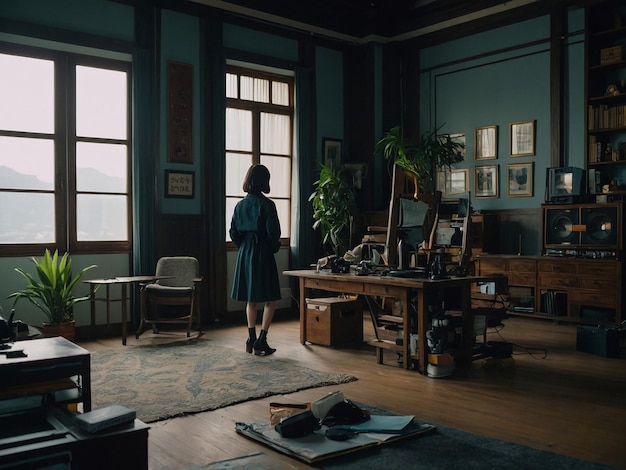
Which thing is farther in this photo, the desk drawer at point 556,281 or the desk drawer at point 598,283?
the desk drawer at point 556,281

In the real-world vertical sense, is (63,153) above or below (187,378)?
above

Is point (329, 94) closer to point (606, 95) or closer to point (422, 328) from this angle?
point (606, 95)

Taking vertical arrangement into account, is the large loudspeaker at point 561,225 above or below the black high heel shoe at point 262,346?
above

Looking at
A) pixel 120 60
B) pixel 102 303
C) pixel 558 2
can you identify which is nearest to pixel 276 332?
pixel 102 303

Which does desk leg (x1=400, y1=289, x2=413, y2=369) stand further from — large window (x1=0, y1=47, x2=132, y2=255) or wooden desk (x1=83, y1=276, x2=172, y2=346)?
large window (x1=0, y1=47, x2=132, y2=255)

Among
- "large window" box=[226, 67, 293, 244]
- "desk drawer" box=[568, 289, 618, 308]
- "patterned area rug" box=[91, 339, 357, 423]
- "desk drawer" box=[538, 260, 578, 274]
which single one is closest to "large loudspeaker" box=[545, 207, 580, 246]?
"desk drawer" box=[538, 260, 578, 274]

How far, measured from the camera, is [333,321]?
5.89 meters

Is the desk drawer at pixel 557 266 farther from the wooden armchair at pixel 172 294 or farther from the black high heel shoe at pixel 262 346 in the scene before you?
the wooden armchair at pixel 172 294

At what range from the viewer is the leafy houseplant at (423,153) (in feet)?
26.4

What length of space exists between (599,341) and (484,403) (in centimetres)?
206

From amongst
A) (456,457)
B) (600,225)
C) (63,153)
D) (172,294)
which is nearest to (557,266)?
(600,225)


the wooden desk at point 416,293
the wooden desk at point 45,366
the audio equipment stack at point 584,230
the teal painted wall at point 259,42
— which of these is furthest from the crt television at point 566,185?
the wooden desk at point 45,366

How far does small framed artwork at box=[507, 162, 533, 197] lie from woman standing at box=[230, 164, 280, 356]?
3689mm

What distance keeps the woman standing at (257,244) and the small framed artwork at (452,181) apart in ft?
11.5
